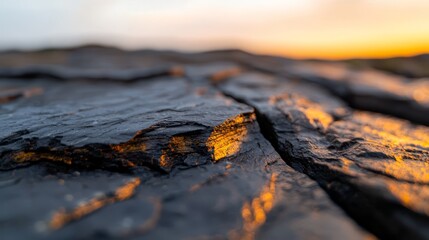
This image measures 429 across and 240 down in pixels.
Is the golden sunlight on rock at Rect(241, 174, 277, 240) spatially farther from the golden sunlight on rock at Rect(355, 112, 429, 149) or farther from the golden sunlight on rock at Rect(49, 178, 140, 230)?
the golden sunlight on rock at Rect(355, 112, 429, 149)

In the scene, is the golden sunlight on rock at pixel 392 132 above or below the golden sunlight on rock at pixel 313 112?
below

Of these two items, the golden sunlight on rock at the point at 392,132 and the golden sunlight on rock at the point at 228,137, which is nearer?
the golden sunlight on rock at the point at 228,137

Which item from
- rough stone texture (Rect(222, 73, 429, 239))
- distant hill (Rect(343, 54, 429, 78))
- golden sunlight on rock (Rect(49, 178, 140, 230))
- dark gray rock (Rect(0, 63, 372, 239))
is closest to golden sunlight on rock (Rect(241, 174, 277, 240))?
dark gray rock (Rect(0, 63, 372, 239))

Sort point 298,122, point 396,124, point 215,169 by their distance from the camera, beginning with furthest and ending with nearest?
point 396,124, point 298,122, point 215,169

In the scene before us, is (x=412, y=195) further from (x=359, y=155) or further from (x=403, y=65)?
(x=403, y=65)

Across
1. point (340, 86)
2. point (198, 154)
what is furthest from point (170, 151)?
point (340, 86)

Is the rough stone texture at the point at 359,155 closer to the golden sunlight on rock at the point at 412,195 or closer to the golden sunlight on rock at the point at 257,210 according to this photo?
the golden sunlight on rock at the point at 412,195

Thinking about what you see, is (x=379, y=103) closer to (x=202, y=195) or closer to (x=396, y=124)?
(x=396, y=124)

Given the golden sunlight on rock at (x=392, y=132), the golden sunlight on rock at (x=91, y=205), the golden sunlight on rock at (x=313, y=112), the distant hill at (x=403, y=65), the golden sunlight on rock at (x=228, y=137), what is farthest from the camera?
the distant hill at (x=403, y=65)

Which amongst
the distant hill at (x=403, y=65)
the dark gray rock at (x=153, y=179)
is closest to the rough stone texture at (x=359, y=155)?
the dark gray rock at (x=153, y=179)
